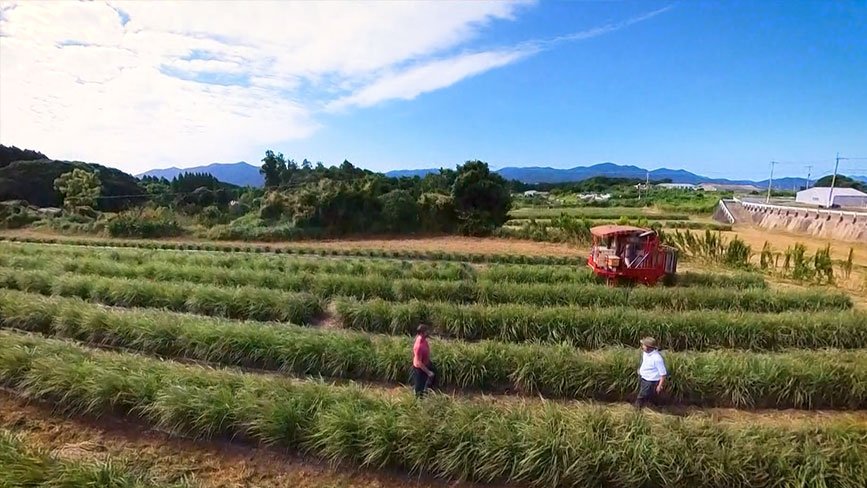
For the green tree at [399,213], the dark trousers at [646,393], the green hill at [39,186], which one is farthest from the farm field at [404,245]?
the green hill at [39,186]

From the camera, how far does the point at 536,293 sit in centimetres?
1159

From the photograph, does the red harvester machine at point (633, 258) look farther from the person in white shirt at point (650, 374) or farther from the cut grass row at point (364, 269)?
the person in white shirt at point (650, 374)

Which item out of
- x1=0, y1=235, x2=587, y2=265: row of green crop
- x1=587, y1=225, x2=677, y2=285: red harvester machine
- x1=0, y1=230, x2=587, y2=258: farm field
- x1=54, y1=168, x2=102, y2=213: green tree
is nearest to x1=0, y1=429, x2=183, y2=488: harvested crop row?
x1=587, y1=225, x2=677, y2=285: red harvester machine

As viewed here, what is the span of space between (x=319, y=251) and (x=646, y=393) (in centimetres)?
Answer: 1774

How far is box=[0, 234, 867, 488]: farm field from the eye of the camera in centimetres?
500

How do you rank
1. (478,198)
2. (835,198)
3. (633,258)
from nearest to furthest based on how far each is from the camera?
(633,258) → (478,198) → (835,198)

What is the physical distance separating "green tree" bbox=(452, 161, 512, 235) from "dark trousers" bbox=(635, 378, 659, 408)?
22531 mm

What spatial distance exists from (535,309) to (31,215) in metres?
38.6

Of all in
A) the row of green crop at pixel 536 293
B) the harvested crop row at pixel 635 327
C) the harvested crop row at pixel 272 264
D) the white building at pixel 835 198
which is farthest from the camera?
the white building at pixel 835 198

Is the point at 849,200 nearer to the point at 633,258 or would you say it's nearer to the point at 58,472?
the point at 633,258

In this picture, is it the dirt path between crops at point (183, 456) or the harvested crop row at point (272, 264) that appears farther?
the harvested crop row at point (272, 264)

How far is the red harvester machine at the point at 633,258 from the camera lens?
13391 millimetres

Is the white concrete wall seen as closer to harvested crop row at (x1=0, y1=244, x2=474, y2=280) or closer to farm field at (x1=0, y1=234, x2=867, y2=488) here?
farm field at (x1=0, y1=234, x2=867, y2=488)

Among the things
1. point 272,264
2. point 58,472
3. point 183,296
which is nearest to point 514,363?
point 58,472
